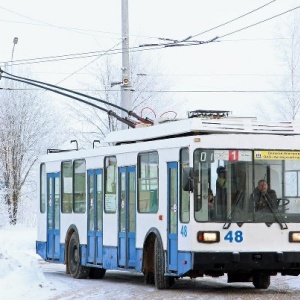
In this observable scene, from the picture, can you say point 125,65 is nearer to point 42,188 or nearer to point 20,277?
point 42,188

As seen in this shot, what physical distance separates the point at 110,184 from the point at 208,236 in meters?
4.42

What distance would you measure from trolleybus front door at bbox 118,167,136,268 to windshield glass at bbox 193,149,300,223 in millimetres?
Answer: 2801

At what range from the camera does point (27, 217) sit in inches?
2355

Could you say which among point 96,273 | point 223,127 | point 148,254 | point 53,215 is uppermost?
point 223,127

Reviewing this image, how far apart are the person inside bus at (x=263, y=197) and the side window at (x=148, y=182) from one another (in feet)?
6.48

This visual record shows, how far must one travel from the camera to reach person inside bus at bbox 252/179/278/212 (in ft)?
60.5

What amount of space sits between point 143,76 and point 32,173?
10.0 metres

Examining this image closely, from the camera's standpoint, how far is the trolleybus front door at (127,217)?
Answer: 822 inches

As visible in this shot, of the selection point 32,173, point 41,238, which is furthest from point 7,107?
point 41,238

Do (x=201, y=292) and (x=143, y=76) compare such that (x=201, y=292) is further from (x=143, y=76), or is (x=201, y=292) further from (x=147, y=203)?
(x=143, y=76)

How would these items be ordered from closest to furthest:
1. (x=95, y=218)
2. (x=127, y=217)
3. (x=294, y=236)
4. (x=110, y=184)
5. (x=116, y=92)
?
(x=294, y=236)
(x=127, y=217)
(x=110, y=184)
(x=95, y=218)
(x=116, y=92)

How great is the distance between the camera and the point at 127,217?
21.2m

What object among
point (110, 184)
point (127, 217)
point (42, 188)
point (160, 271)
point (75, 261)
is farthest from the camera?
point (42, 188)

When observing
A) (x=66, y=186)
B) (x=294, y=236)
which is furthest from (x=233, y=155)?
(x=66, y=186)
